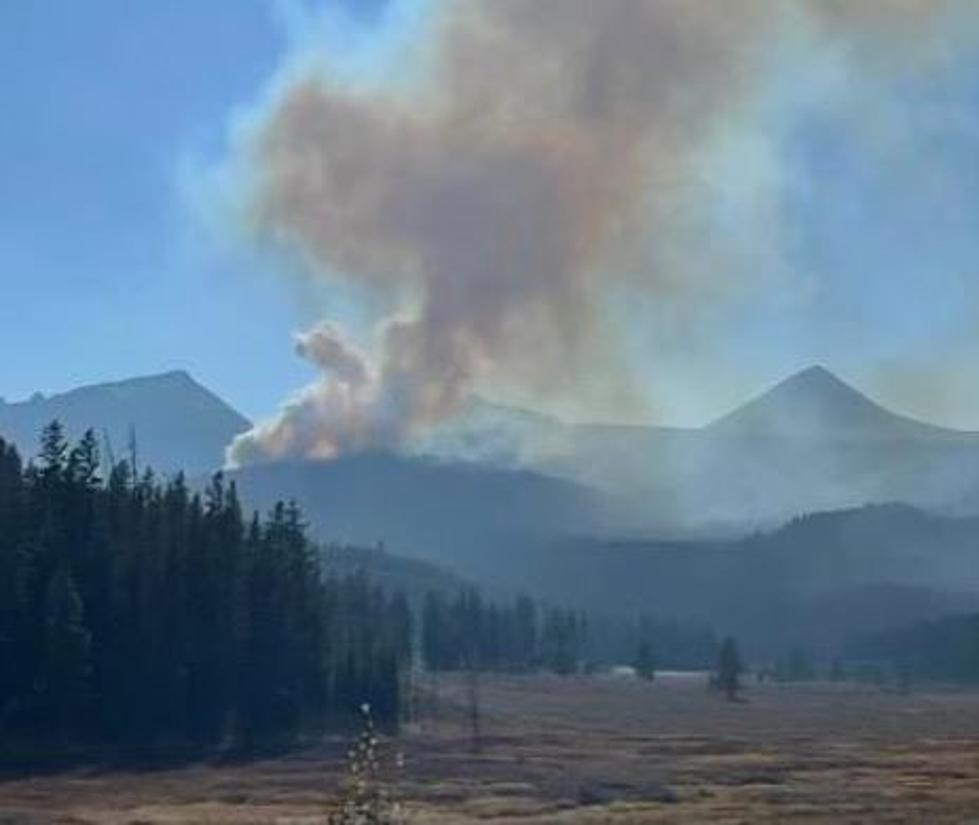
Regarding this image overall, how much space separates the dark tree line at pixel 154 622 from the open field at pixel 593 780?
6.72 m

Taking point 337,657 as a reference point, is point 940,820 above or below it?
below

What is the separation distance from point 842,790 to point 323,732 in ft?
151

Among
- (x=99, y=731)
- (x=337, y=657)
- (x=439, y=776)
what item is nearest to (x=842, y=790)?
(x=439, y=776)

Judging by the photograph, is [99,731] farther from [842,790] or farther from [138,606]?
[842,790]

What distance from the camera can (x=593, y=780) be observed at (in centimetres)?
8550

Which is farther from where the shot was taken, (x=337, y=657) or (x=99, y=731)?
(x=337, y=657)

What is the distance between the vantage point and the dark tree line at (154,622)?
336ft

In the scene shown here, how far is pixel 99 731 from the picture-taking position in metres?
104

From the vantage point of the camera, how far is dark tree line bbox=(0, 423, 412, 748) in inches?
4031

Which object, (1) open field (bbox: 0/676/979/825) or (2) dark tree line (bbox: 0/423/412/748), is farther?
(2) dark tree line (bbox: 0/423/412/748)

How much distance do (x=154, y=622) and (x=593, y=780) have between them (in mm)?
35257

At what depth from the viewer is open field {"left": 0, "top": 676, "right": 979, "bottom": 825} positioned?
70750mm

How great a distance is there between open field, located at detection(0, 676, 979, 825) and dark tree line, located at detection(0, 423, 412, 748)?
22.1 ft

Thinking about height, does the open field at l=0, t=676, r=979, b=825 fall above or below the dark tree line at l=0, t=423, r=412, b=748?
below
